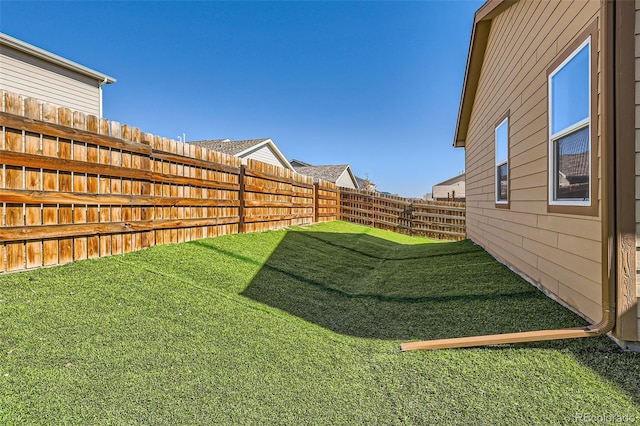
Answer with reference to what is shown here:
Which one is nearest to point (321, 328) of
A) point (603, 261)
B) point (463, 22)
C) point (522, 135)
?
point (603, 261)

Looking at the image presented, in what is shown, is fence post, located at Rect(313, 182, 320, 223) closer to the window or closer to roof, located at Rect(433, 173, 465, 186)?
the window

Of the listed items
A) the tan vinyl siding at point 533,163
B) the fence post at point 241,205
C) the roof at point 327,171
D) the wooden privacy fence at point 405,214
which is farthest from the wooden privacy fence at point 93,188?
the roof at point 327,171

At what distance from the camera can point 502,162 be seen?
567 cm

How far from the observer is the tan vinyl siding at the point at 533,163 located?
2.76 m

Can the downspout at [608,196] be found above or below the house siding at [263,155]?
below

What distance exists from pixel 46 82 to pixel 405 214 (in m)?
14.2

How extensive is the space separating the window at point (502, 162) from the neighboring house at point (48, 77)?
12.9m

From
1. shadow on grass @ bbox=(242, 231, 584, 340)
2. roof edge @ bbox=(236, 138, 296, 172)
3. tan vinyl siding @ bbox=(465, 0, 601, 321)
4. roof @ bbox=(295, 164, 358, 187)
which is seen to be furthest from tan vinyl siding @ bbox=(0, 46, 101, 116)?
roof @ bbox=(295, 164, 358, 187)

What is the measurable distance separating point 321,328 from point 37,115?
12.9 ft

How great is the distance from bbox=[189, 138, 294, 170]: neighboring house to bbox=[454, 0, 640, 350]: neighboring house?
570 inches

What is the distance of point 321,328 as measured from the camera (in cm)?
326

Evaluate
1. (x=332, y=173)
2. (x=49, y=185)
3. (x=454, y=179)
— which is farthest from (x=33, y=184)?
(x=454, y=179)

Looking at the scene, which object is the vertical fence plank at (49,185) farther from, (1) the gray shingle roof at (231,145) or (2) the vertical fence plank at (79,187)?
(1) the gray shingle roof at (231,145)

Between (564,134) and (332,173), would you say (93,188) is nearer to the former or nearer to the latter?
(564,134)
